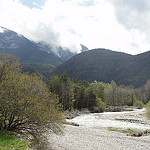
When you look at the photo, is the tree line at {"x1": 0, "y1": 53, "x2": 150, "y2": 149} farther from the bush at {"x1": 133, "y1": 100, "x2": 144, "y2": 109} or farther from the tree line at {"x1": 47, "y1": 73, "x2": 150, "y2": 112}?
the bush at {"x1": 133, "y1": 100, "x2": 144, "y2": 109}

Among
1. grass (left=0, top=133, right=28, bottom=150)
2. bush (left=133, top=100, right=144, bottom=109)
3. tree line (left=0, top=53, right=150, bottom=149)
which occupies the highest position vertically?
tree line (left=0, top=53, right=150, bottom=149)

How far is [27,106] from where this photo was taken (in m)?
15.4

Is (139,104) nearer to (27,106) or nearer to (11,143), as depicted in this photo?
(27,106)

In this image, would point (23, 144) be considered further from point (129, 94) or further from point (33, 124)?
point (129, 94)

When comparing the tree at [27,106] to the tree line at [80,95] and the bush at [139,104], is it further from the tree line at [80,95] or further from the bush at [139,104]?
the bush at [139,104]

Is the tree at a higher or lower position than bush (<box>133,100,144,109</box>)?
higher

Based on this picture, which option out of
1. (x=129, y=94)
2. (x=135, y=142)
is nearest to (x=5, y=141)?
(x=135, y=142)

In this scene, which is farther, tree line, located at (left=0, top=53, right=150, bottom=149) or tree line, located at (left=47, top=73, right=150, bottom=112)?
tree line, located at (left=47, top=73, right=150, bottom=112)

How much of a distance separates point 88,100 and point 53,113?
6981 cm

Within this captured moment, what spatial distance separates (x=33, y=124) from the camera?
16.5m

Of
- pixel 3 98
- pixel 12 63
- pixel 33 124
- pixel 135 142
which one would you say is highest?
pixel 12 63

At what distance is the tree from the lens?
15.1m

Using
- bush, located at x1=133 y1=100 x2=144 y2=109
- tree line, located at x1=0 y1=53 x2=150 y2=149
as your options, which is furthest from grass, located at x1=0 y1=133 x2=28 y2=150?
bush, located at x1=133 y1=100 x2=144 y2=109

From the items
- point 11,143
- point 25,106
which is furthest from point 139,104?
point 11,143
